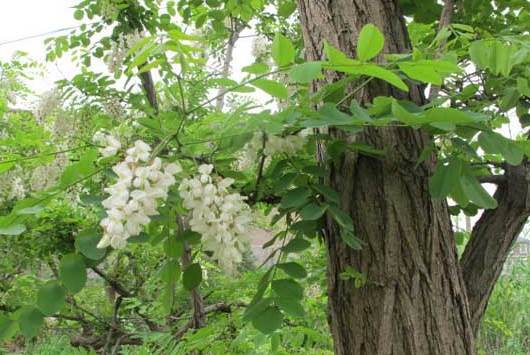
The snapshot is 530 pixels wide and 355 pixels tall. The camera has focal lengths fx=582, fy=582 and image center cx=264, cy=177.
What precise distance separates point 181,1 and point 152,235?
1.41 metres

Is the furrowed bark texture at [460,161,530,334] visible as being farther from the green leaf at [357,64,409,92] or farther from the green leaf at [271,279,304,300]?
the green leaf at [357,64,409,92]

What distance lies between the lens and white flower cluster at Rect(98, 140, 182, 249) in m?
0.62

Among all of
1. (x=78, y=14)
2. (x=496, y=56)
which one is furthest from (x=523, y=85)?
(x=78, y=14)

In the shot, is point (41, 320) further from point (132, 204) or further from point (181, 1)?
point (181, 1)

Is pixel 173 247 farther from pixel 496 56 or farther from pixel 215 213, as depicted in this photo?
pixel 496 56

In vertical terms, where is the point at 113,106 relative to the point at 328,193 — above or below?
above

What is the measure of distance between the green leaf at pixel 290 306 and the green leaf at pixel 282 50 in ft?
1.07

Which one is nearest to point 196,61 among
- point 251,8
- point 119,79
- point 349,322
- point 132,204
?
point 132,204

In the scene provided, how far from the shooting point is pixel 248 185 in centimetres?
94

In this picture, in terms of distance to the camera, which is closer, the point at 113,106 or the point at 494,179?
the point at 494,179

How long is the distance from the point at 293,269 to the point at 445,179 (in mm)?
249

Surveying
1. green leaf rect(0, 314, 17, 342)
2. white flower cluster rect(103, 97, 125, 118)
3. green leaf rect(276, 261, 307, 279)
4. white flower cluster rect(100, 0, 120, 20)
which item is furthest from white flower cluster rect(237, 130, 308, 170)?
white flower cluster rect(100, 0, 120, 20)

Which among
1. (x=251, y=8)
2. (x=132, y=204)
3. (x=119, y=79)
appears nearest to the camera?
(x=132, y=204)

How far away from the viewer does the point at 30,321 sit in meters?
0.76
